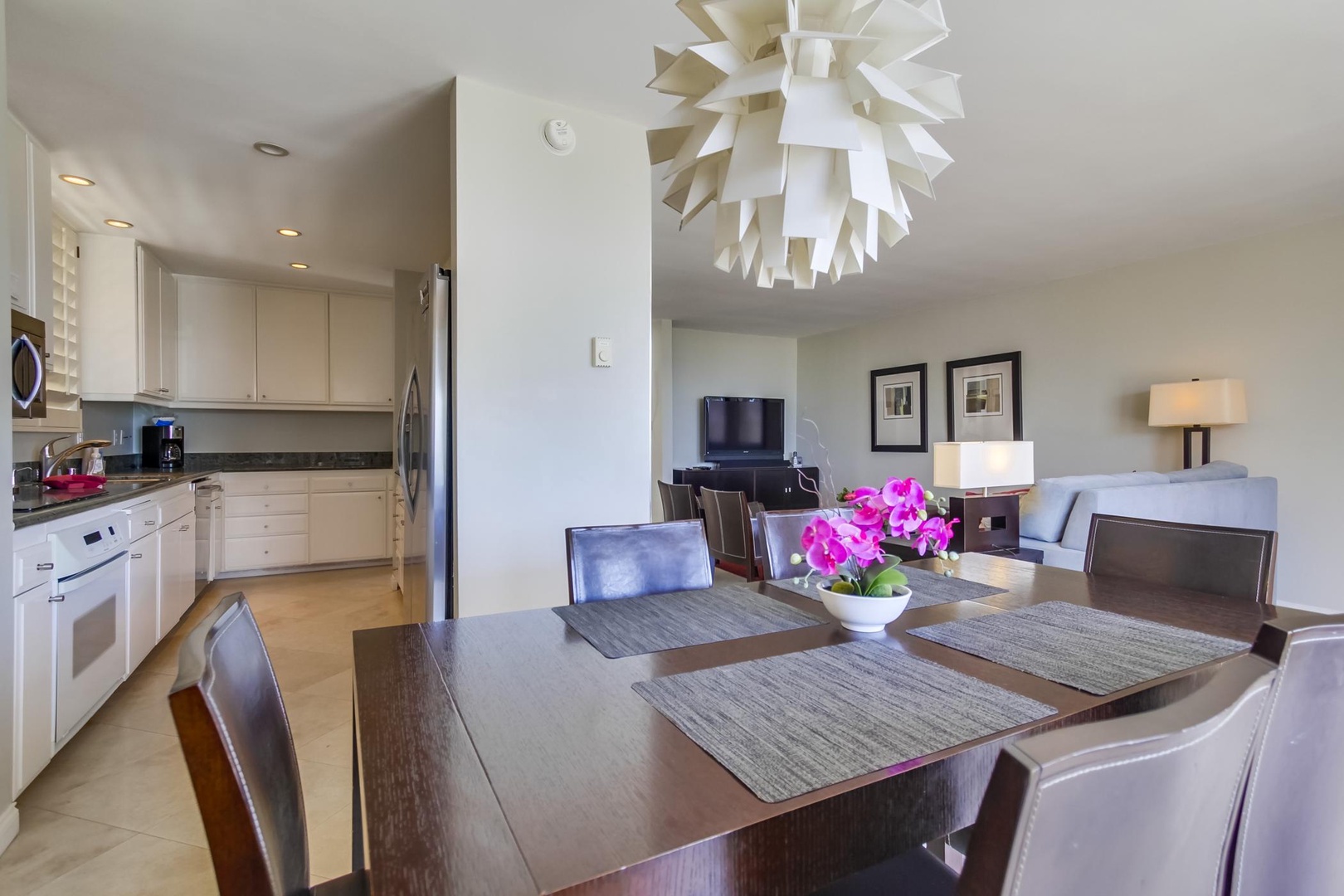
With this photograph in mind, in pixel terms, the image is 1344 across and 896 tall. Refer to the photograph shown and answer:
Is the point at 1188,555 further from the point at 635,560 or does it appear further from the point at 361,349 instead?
the point at 361,349

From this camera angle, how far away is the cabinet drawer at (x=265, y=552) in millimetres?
4473

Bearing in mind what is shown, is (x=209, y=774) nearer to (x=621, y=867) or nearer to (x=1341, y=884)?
(x=621, y=867)

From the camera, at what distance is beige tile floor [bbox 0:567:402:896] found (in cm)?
153

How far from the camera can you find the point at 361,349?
4.92m

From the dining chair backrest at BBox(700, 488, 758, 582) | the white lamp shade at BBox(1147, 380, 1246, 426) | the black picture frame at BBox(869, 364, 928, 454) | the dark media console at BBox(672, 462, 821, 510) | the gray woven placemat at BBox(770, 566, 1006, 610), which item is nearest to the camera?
the gray woven placemat at BBox(770, 566, 1006, 610)

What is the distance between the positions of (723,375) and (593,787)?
672 cm

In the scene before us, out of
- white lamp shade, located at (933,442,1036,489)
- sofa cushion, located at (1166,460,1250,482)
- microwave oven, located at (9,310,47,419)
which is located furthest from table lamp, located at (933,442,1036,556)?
microwave oven, located at (9,310,47,419)

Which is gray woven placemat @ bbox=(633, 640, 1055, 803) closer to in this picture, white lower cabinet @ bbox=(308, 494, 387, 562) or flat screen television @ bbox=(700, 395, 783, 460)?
white lower cabinet @ bbox=(308, 494, 387, 562)

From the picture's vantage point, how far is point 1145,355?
4316 millimetres

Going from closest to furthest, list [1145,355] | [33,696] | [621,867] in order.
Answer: [621,867] < [33,696] < [1145,355]

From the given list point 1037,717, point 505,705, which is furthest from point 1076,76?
point 505,705

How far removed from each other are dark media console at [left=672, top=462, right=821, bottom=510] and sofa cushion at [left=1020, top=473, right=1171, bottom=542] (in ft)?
10.9

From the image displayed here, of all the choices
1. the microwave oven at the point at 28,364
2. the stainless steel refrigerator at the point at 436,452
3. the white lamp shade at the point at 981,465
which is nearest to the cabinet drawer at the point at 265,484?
the microwave oven at the point at 28,364

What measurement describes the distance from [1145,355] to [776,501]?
3540 mm
